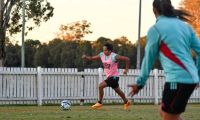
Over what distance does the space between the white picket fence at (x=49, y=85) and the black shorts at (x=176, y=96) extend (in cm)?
1966

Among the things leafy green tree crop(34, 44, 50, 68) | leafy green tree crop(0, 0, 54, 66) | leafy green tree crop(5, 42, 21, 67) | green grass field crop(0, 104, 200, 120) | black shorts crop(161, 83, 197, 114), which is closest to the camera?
black shorts crop(161, 83, 197, 114)

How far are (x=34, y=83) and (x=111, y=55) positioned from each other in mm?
7834

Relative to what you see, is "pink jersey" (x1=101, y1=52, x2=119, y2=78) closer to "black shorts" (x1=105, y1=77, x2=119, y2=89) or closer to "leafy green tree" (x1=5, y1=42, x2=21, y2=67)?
"black shorts" (x1=105, y1=77, x2=119, y2=89)

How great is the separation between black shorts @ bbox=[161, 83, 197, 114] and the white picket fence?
19.7 m

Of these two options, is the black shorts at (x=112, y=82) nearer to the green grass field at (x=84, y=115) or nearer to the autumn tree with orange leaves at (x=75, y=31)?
the green grass field at (x=84, y=115)

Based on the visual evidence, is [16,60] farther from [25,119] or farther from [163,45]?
[163,45]

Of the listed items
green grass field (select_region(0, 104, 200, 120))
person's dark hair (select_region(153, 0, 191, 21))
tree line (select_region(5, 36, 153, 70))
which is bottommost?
green grass field (select_region(0, 104, 200, 120))

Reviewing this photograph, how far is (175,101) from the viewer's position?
273 inches

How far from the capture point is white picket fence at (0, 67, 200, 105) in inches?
1038

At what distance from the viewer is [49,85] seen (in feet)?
88.6

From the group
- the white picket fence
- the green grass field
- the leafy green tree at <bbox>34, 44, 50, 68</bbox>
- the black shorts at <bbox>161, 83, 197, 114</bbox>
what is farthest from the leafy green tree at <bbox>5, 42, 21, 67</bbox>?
the black shorts at <bbox>161, 83, 197, 114</bbox>

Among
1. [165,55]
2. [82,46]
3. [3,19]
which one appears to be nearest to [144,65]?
[165,55]

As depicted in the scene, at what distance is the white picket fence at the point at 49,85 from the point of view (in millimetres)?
26375

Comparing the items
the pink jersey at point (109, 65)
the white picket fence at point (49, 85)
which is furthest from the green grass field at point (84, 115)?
the white picket fence at point (49, 85)
